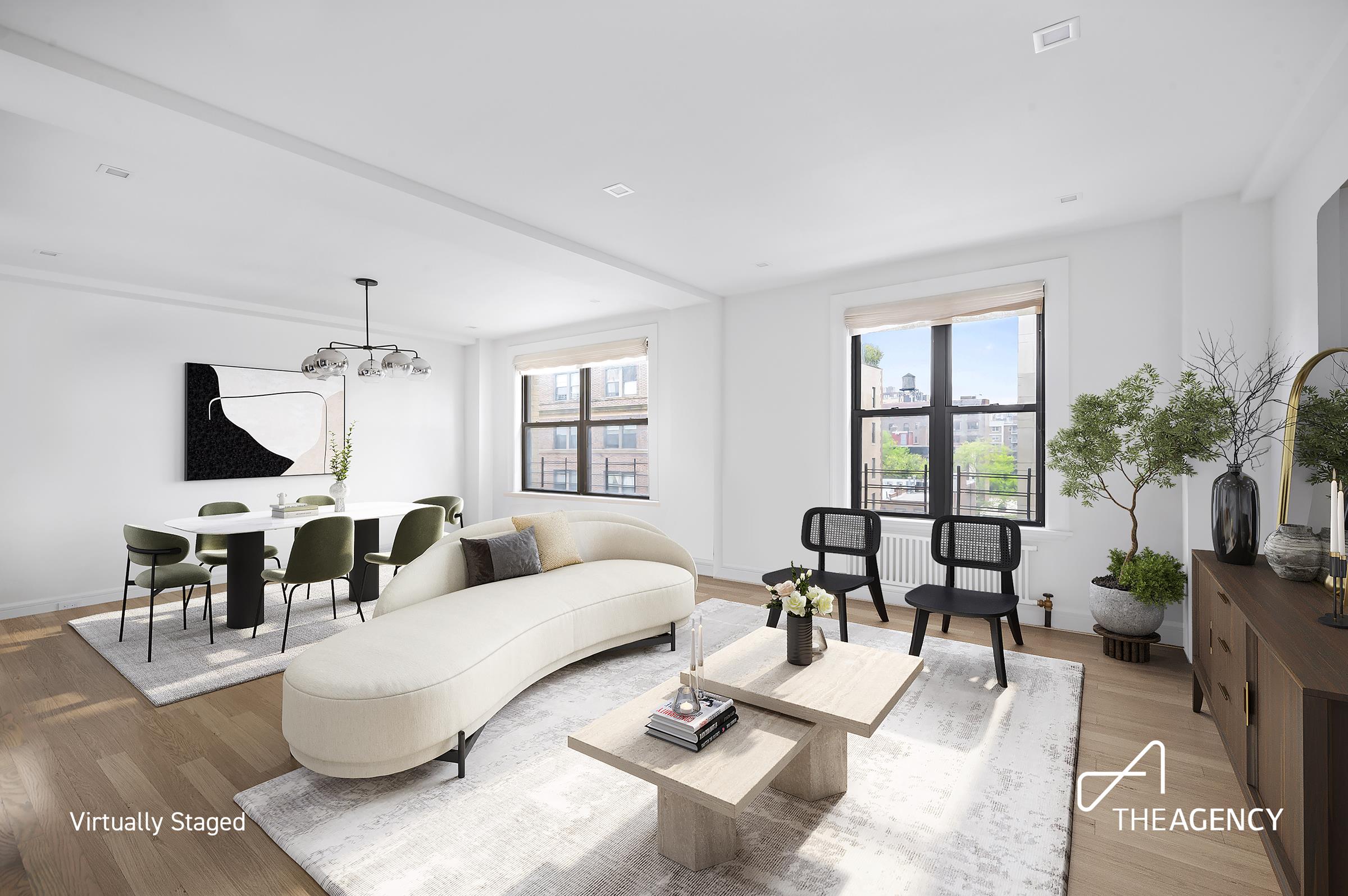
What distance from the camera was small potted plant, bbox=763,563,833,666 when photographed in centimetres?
242

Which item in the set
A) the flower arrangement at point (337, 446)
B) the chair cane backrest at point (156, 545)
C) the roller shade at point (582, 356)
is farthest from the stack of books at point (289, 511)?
the roller shade at point (582, 356)

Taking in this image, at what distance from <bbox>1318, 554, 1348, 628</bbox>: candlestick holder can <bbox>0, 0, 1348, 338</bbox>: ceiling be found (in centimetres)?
174

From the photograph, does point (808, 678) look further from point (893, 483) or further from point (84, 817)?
point (893, 483)

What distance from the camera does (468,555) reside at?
364cm

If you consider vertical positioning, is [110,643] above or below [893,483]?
below

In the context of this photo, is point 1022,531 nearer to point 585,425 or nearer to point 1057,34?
point 1057,34

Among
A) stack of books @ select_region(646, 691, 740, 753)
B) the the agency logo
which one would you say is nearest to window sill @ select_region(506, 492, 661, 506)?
stack of books @ select_region(646, 691, 740, 753)

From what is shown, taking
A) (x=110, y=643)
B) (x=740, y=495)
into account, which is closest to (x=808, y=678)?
(x=740, y=495)

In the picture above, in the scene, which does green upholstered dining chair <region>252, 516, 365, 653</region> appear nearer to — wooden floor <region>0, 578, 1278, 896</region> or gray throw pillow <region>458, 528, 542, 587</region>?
wooden floor <region>0, 578, 1278, 896</region>

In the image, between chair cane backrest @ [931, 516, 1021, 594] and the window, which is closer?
chair cane backrest @ [931, 516, 1021, 594]

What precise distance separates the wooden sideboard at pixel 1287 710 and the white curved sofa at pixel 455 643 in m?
2.53

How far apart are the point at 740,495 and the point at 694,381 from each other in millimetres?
1168

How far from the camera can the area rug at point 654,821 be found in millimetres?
1858

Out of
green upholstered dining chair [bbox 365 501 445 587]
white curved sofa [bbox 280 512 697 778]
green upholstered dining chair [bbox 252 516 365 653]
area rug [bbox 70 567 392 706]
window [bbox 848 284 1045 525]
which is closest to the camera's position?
white curved sofa [bbox 280 512 697 778]
